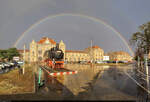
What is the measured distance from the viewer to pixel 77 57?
118438 millimetres

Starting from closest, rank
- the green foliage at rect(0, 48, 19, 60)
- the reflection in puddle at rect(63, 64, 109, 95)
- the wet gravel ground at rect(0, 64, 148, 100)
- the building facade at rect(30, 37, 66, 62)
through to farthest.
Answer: the wet gravel ground at rect(0, 64, 148, 100), the reflection in puddle at rect(63, 64, 109, 95), the green foliage at rect(0, 48, 19, 60), the building facade at rect(30, 37, 66, 62)

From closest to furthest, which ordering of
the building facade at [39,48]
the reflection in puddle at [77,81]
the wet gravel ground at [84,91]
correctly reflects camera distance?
the wet gravel ground at [84,91], the reflection in puddle at [77,81], the building facade at [39,48]

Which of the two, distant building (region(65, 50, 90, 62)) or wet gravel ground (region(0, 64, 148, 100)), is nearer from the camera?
wet gravel ground (region(0, 64, 148, 100))

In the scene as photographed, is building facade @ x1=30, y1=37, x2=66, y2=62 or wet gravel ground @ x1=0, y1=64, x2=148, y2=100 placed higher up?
building facade @ x1=30, y1=37, x2=66, y2=62

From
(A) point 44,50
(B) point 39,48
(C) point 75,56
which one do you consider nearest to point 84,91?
(A) point 44,50

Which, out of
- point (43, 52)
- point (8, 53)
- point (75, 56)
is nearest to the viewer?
point (8, 53)

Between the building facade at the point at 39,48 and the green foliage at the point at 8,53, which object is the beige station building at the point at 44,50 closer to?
the building facade at the point at 39,48

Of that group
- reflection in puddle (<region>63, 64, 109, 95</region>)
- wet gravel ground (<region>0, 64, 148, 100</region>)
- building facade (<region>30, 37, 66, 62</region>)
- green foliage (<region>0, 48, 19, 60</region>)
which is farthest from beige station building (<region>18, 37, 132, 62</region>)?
wet gravel ground (<region>0, 64, 148, 100</region>)

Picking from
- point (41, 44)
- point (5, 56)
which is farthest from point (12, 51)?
point (41, 44)

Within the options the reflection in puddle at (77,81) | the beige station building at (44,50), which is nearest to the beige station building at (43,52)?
the beige station building at (44,50)

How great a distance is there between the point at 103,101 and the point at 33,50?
110 m

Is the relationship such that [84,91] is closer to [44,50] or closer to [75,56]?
[44,50]

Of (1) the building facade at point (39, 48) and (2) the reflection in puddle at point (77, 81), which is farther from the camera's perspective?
(1) the building facade at point (39, 48)

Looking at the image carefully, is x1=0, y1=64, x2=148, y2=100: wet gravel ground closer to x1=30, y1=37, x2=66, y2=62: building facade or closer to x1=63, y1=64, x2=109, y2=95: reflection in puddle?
x1=63, y1=64, x2=109, y2=95: reflection in puddle
